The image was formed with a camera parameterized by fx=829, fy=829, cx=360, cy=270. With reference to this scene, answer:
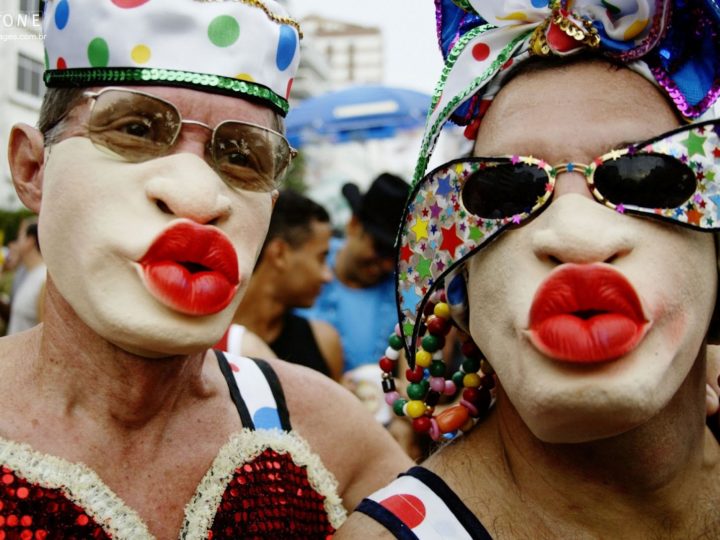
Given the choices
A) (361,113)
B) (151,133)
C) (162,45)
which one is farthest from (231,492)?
(361,113)

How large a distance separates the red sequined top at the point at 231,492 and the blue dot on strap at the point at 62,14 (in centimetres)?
101

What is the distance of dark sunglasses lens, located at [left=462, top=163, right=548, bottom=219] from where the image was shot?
178 centimetres

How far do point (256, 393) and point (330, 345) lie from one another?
7.04ft

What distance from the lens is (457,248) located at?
6.30 ft

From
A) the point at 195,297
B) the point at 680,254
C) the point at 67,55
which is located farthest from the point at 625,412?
the point at 67,55

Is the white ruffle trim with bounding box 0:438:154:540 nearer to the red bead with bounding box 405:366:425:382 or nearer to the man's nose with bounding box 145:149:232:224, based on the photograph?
the man's nose with bounding box 145:149:232:224

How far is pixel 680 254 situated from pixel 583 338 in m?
0.31

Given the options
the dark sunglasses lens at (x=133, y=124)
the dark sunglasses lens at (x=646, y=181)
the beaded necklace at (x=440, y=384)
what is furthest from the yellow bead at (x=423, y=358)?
the dark sunglasses lens at (x=133, y=124)

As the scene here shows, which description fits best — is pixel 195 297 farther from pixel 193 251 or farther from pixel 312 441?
A: pixel 312 441

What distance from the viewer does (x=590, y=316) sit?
165 centimetres

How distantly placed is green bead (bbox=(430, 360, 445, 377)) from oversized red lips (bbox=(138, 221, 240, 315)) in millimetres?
621

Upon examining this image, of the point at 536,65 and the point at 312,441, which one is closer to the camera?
the point at 536,65

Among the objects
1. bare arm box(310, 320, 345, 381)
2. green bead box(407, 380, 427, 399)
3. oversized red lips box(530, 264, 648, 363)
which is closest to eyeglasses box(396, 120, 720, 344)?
oversized red lips box(530, 264, 648, 363)

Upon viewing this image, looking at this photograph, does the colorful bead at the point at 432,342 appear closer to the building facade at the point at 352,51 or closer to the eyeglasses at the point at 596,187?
the eyeglasses at the point at 596,187
